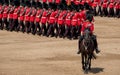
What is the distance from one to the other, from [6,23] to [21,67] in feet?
38.6

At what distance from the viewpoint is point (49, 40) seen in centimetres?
2911

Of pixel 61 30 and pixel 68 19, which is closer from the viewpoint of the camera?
pixel 68 19

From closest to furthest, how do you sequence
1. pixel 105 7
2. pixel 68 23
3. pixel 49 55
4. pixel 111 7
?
pixel 49 55 → pixel 68 23 → pixel 111 7 → pixel 105 7

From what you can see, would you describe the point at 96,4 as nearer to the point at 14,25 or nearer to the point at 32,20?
the point at 14,25

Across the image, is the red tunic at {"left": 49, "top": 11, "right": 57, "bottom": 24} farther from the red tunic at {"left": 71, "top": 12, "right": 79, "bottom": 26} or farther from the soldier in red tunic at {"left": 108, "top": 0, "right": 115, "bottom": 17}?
the soldier in red tunic at {"left": 108, "top": 0, "right": 115, "bottom": 17}

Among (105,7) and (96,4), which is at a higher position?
(96,4)

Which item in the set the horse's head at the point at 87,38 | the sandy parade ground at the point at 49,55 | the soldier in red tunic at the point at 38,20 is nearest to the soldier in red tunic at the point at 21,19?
the sandy parade ground at the point at 49,55

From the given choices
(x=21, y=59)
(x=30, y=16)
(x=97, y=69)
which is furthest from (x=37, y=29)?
(x=97, y=69)

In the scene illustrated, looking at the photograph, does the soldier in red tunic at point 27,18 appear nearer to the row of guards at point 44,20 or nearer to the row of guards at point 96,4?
the row of guards at point 44,20

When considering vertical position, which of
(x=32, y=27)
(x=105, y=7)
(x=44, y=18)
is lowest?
(x=105, y=7)

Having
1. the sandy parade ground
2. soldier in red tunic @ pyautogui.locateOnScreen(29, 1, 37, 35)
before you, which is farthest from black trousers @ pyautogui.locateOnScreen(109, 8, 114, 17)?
soldier in red tunic @ pyautogui.locateOnScreen(29, 1, 37, 35)

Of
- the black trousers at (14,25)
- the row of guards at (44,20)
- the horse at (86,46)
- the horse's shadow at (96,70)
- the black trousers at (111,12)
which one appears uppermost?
the horse at (86,46)

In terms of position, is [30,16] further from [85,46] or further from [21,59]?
[85,46]

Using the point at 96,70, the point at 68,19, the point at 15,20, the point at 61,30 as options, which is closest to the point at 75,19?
the point at 68,19
